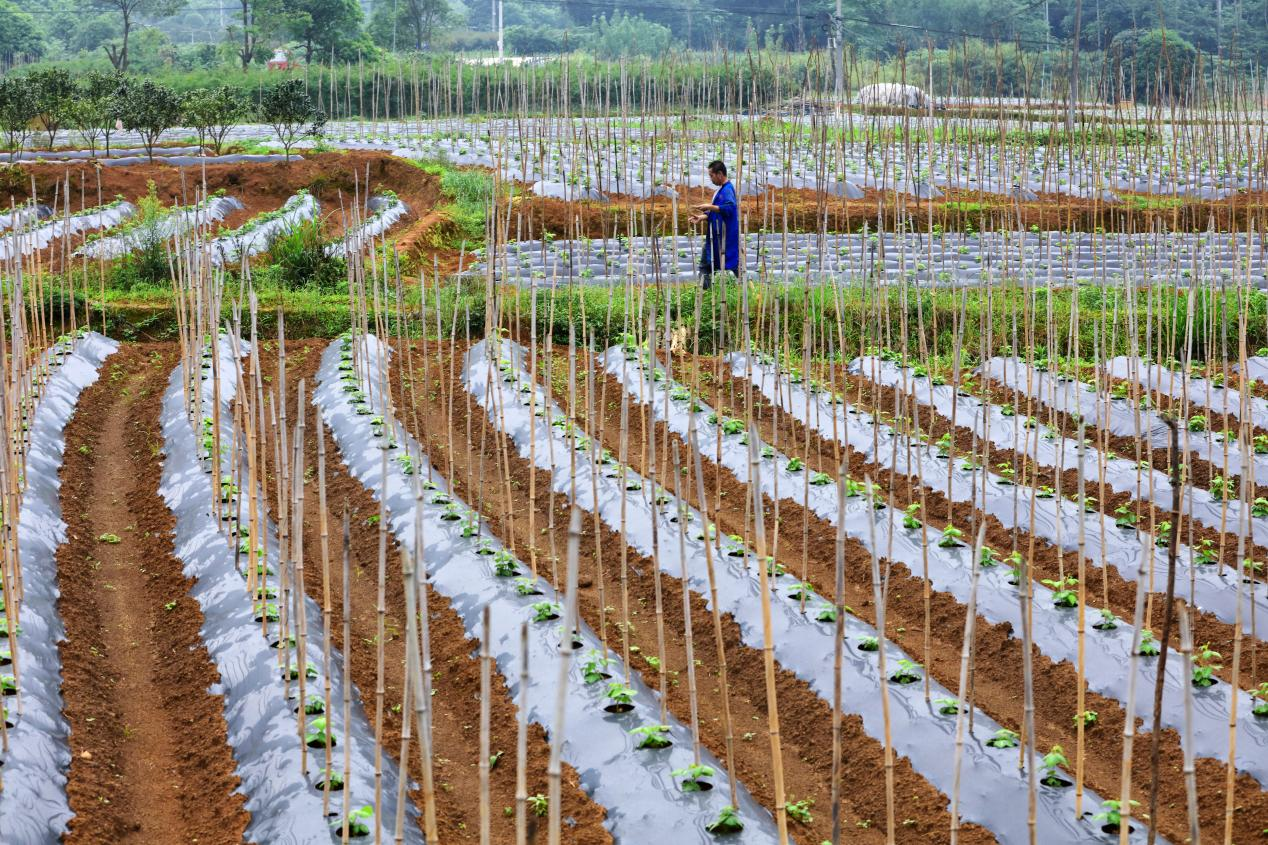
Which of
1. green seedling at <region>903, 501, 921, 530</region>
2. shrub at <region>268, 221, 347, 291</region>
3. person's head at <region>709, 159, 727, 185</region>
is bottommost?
green seedling at <region>903, 501, 921, 530</region>

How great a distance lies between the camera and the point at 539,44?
5875 centimetres

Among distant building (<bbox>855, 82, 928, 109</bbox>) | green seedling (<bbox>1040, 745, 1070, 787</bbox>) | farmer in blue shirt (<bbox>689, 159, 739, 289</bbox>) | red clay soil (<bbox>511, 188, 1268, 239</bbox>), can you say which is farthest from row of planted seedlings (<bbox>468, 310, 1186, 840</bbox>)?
red clay soil (<bbox>511, 188, 1268, 239</bbox>)

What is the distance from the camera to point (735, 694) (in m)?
5.97

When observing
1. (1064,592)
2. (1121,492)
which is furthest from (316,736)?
(1121,492)

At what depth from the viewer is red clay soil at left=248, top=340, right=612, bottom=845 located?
16.1 feet

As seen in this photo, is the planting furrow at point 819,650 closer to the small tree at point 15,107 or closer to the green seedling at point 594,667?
the green seedling at point 594,667

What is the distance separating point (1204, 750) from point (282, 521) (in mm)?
3860

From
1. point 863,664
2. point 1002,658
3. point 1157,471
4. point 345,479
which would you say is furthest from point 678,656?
point 1157,471

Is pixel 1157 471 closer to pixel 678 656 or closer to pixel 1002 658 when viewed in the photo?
pixel 1002 658

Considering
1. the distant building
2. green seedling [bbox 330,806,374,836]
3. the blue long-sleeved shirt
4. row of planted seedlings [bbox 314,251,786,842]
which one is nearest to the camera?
row of planted seedlings [bbox 314,251,786,842]

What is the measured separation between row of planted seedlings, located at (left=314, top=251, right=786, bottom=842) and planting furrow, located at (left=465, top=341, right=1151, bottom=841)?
57 cm

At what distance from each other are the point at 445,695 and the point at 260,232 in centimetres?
1140

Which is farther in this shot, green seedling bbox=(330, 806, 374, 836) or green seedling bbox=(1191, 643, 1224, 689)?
green seedling bbox=(1191, 643, 1224, 689)

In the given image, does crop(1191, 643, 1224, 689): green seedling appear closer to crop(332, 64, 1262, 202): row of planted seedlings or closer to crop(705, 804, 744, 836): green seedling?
crop(705, 804, 744, 836): green seedling
